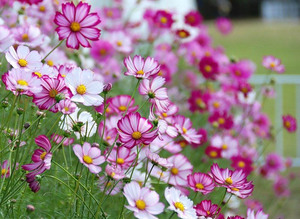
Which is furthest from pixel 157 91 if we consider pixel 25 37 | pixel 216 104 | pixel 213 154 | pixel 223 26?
pixel 223 26

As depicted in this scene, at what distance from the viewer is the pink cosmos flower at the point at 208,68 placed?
86.0 inches

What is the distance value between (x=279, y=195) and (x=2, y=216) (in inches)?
73.0

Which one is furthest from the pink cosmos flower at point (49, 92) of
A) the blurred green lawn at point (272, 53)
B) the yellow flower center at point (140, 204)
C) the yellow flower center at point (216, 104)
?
the blurred green lawn at point (272, 53)

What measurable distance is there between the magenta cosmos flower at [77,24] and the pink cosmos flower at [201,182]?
307 mm

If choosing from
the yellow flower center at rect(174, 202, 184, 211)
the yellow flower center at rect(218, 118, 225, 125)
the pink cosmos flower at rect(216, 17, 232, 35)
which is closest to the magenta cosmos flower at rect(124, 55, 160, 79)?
the yellow flower center at rect(174, 202, 184, 211)

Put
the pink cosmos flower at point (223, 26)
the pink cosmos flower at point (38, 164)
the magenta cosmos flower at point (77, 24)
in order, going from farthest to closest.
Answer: the pink cosmos flower at point (223, 26) → the magenta cosmos flower at point (77, 24) → the pink cosmos flower at point (38, 164)

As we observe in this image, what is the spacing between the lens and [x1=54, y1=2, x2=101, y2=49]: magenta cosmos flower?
38.4 inches

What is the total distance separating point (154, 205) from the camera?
2.91 feet

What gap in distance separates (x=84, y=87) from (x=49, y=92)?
0.19ft

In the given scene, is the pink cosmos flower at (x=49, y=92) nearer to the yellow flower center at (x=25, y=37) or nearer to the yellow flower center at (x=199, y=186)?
the yellow flower center at (x=199, y=186)

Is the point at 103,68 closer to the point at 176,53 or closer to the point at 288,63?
the point at 176,53

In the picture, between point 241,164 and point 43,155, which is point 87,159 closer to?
point 43,155

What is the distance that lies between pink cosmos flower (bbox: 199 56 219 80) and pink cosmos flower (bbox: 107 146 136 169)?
3.89ft

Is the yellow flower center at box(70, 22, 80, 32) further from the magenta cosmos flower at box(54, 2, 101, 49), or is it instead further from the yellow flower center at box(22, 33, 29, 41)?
the yellow flower center at box(22, 33, 29, 41)
